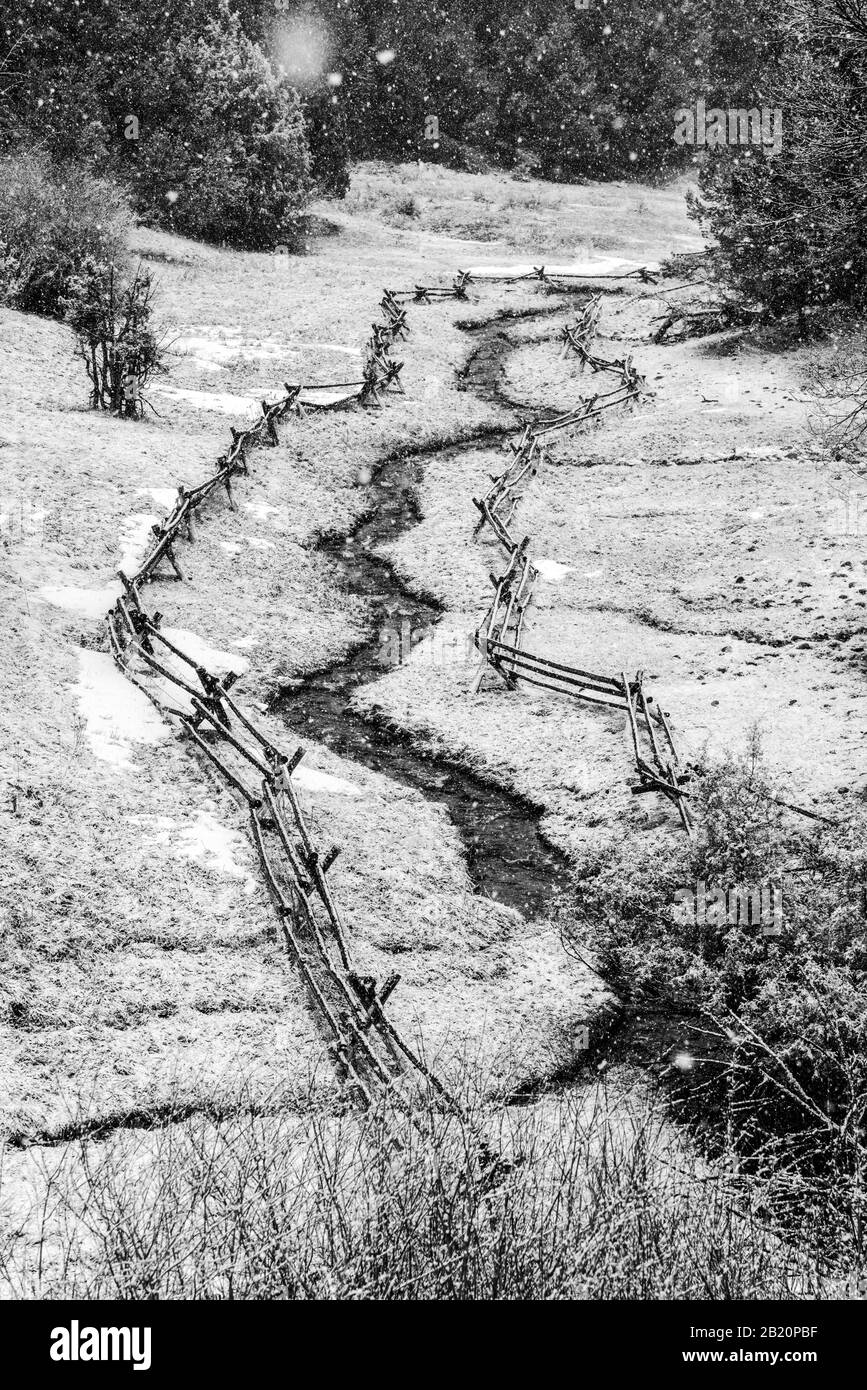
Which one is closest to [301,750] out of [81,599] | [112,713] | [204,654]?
[112,713]

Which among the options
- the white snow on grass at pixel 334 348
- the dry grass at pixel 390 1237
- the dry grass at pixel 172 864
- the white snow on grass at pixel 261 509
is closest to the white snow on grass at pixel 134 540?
the dry grass at pixel 172 864

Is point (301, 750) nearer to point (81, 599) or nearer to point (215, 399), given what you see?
point (81, 599)

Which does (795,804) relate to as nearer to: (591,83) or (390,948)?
(390,948)

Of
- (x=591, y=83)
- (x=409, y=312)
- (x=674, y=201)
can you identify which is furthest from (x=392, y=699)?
(x=591, y=83)

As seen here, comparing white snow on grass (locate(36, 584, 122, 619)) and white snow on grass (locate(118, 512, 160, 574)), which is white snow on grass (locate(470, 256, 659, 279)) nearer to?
white snow on grass (locate(118, 512, 160, 574))

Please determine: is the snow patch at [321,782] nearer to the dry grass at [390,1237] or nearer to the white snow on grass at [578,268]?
the dry grass at [390,1237]
